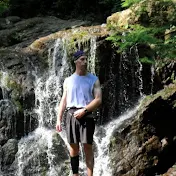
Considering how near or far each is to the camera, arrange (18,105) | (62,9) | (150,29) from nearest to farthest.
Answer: (150,29), (18,105), (62,9)

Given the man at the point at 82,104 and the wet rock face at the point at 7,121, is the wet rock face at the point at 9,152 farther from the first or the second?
the man at the point at 82,104

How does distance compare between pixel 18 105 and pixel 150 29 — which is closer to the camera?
pixel 150 29

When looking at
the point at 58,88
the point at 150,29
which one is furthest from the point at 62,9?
the point at 150,29

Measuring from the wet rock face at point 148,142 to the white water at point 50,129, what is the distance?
43 cm

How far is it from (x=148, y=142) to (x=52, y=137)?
259 centimetres

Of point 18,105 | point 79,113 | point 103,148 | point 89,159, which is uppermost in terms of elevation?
point 79,113

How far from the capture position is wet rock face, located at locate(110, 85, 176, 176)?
7207mm

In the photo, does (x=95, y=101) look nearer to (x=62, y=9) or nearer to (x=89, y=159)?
(x=89, y=159)

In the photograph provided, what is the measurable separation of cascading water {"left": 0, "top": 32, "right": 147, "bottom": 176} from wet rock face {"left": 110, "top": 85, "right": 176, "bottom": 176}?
429 millimetres

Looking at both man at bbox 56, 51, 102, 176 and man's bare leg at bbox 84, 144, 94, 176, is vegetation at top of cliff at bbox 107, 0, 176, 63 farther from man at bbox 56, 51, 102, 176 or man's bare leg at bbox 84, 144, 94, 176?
man's bare leg at bbox 84, 144, 94, 176

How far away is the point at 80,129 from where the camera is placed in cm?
497

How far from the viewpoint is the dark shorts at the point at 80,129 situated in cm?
493

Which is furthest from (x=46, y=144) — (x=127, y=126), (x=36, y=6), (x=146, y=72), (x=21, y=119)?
(x=36, y=6)

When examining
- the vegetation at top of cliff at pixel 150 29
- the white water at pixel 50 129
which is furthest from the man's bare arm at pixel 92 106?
the white water at pixel 50 129
